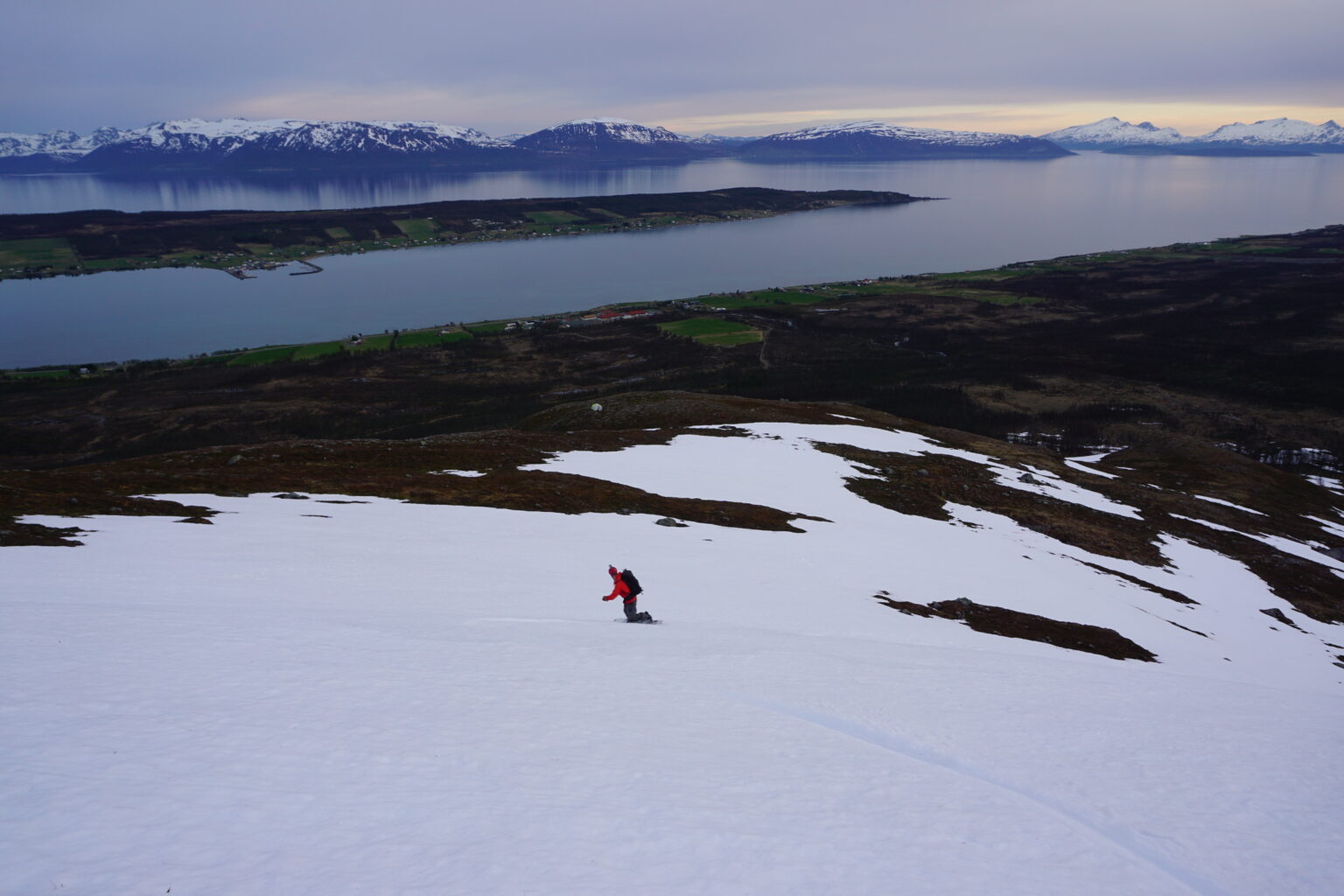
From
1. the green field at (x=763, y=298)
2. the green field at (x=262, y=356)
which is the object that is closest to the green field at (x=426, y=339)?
the green field at (x=262, y=356)

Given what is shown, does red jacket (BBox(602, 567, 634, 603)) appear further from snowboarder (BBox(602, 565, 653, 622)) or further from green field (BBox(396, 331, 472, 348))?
green field (BBox(396, 331, 472, 348))

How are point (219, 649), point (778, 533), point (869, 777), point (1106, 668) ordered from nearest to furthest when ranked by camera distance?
1. point (869, 777)
2. point (219, 649)
3. point (1106, 668)
4. point (778, 533)

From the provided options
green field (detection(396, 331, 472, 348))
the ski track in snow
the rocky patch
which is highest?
green field (detection(396, 331, 472, 348))

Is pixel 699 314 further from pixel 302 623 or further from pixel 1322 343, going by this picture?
pixel 302 623

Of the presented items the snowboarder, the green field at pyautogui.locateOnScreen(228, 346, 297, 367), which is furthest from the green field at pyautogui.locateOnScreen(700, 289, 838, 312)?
the snowboarder

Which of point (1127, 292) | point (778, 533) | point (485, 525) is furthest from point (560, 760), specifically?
point (1127, 292)

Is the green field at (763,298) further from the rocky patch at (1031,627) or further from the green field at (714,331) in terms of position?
the rocky patch at (1031,627)

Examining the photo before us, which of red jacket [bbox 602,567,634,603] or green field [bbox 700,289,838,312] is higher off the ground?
green field [bbox 700,289,838,312]

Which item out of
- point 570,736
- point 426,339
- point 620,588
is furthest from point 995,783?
point 426,339
